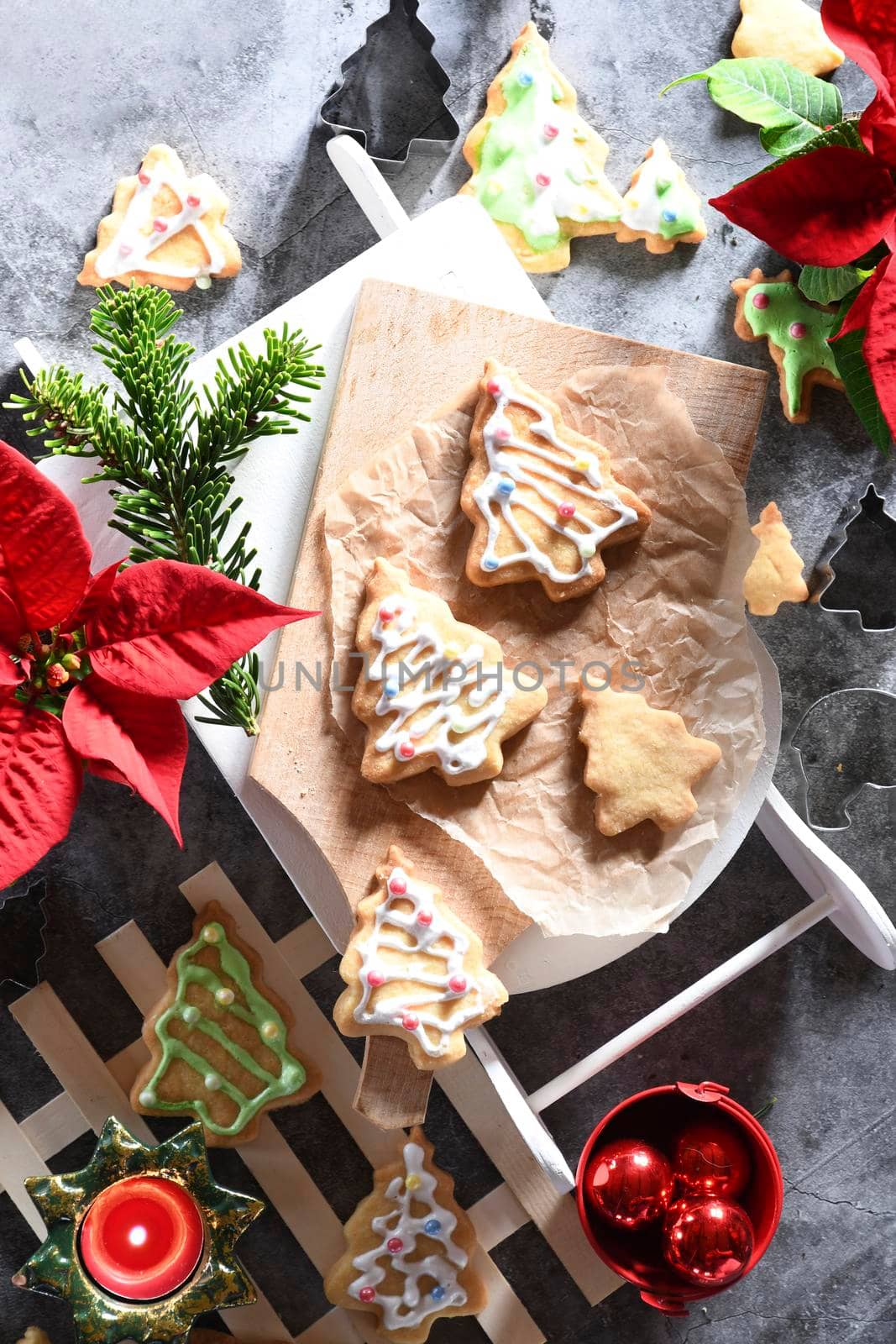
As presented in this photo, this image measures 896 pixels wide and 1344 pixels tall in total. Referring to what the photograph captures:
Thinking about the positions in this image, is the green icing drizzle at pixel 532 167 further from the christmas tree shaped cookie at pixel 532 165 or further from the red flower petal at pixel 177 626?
the red flower petal at pixel 177 626

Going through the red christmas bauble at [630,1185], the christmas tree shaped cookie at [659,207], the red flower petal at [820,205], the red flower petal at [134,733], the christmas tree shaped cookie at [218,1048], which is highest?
the red flower petal at [820,205]

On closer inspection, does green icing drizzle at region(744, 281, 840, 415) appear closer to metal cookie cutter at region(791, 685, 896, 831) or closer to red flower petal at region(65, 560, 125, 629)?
metal cookie cutter at region(791, 685, 896, 831)

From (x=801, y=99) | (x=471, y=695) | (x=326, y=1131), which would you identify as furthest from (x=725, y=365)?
(x=326, y=1131)

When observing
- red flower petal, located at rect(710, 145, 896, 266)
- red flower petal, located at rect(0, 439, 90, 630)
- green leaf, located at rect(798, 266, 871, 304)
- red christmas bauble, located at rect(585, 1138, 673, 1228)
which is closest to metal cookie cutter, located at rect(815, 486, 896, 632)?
green leaf, located at rect(798, 266, 871, 304)

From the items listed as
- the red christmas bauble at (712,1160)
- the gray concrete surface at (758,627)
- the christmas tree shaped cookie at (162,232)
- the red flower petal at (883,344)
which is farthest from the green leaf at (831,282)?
the red christmas bauble at (712,1160)

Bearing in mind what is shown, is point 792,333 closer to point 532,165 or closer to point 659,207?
point 659,207

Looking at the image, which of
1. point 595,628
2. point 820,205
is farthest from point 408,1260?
point 820,205

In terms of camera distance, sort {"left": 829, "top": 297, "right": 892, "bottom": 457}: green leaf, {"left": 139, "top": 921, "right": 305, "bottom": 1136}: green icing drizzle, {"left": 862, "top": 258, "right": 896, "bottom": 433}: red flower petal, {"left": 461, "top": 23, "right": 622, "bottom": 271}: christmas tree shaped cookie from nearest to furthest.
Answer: {"left": 862, "top": 258, "right": 896, "bottom": 433}: red flower petal
{"left": 829, "top": 297, "right": 892, "bottom": 457}: green leaf
{"left": 139, "top": 921, "right": 305, "bottom": 1136}: green icing drizzle
{"left": 461, "top": 23, "right": 622, "bottom": 271}: christmas tree shaped cookie
